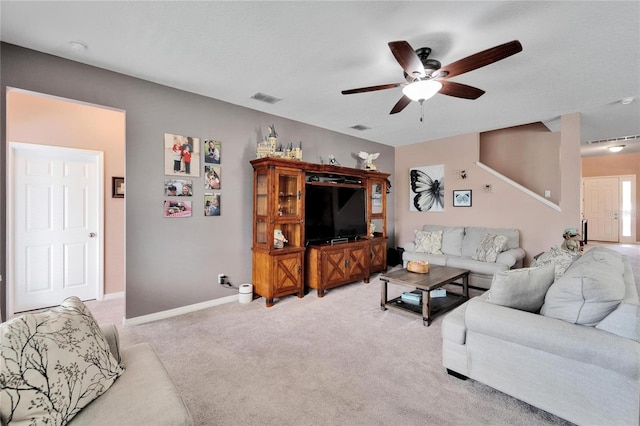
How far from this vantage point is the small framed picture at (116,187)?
404cm

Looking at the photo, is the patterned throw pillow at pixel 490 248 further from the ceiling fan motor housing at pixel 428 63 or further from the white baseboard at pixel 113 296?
the white baseboard at pixel 113 296

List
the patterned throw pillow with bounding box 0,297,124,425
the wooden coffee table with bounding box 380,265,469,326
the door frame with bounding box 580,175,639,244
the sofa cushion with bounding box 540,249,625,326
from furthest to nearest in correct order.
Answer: the door frame with bounding box 580,175,639,244
the wooden coffee table with bounding box 380,265,469,326
the sofa cushion with bounding box 540,249,625,326
the patterned throw pillow with bounding box 0,297,124,425

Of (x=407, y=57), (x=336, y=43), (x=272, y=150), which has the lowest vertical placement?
(x=272, y=150)

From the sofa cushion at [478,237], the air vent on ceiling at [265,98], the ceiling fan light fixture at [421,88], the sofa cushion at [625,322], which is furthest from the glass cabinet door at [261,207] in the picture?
the sofa cushion at [478,237]

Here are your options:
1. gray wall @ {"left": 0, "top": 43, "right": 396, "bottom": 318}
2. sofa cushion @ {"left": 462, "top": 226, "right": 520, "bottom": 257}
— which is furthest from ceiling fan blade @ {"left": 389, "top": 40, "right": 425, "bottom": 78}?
sofa cushion @ {"left": 462, "top": 226, "right": 520, "bottom": 257}

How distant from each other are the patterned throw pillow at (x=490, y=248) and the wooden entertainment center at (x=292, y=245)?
70.1 inches

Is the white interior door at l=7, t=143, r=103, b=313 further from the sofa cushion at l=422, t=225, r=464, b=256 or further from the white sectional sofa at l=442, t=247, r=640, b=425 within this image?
the sofa cushion at l=422, t=225, r=464, b=256

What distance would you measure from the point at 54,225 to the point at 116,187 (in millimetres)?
832

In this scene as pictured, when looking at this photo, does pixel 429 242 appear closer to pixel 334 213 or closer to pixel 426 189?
pixel 426 189

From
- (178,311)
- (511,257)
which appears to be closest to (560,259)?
(511,257)

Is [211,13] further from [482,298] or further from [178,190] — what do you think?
[482,298]

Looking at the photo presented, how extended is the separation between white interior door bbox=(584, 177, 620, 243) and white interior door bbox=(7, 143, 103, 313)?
11.7 metres

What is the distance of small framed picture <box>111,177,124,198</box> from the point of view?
13.3 feet

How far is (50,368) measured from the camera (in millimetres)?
1140
